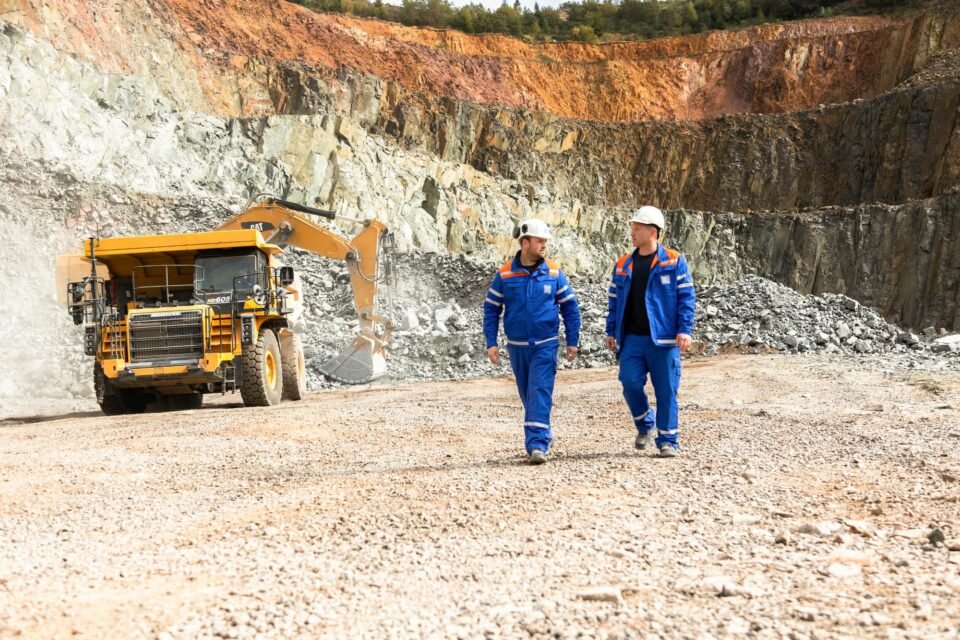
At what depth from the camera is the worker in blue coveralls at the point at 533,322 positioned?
618cm

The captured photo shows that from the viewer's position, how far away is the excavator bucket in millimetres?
15680

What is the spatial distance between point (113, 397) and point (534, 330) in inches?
320

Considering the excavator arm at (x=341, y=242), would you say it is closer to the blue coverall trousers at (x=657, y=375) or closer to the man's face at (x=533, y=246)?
the man's face at (x=533, y=246)

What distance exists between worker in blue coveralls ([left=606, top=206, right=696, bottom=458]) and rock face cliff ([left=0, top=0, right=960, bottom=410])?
1587 cm

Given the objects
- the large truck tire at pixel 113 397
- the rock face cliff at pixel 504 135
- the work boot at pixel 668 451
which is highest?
the rock face cliff at pixel 504 135

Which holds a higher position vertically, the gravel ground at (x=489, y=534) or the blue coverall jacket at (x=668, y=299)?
the blue coverall jacket at (x=668, y=299)

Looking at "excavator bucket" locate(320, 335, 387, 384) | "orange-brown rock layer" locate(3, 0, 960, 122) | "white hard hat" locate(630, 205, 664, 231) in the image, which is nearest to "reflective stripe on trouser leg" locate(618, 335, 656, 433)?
"white hard hat" locate(630, 205, 664, 231)

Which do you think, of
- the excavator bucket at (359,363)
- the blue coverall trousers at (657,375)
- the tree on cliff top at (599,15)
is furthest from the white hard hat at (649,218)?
the tree on cliff top at (599,15)

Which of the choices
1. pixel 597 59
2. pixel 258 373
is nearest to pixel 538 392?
pixel 258 373

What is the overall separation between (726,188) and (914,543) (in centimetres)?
4790

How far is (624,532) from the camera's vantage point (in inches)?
162

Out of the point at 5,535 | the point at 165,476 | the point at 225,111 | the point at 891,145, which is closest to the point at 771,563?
the point at 5,535

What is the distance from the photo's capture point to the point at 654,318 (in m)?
6.25

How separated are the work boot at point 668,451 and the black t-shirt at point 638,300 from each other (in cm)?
80
